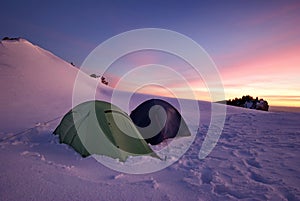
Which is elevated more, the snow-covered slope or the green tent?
the snow-covered slope

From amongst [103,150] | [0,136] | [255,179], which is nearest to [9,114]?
[0,136]

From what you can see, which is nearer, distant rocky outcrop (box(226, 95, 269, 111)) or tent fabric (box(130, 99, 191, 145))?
tent fabric (box(130, 99, 191, 145))

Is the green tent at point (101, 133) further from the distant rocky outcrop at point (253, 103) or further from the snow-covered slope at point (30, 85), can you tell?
the distant rocky outcrop at point (253, 103)

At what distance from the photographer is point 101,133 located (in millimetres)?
5793

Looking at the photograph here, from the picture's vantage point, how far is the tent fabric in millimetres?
8602

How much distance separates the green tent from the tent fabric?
225 centimetres

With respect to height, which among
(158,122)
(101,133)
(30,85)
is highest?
(30,85)

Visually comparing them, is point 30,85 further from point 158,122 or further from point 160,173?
point 160,173

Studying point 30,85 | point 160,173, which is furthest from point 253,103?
point 160,173

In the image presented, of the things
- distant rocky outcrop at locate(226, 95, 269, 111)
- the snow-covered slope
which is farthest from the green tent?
distant rocky outcrop at locate(226, 95, 269, 111)

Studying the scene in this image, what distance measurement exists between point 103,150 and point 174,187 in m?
2.28

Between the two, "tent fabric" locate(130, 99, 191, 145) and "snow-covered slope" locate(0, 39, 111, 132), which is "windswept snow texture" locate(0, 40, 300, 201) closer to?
"tent fabric" locate(130, 99, 191, 145)

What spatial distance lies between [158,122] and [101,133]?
353 centimetres

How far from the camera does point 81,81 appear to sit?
27.2 meters
